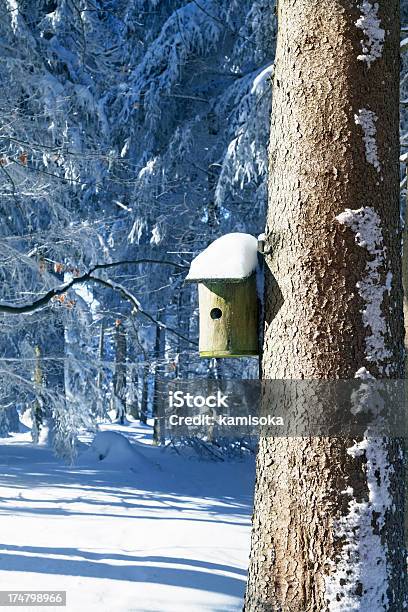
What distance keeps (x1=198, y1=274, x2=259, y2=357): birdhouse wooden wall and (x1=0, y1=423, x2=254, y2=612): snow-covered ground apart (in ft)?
8.66

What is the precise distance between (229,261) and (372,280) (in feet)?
2.35

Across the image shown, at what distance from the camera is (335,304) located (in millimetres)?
2537

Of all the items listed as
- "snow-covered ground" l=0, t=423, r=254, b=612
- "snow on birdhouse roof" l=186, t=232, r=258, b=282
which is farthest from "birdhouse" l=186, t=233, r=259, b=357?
"snow-covered ground" l=0, t=423, r=254, b=612

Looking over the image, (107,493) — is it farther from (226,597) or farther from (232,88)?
(232,88)

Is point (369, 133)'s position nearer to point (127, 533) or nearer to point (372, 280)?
point (372, 280)

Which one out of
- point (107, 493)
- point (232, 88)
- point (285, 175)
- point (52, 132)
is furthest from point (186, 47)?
point (285, 175)

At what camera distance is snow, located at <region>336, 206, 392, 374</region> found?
2521 millimetres

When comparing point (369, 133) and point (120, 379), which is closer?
point (369, 133)

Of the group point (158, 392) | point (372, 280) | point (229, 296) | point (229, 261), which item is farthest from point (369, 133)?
point (158, 392)

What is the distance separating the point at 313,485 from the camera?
8.16 ft

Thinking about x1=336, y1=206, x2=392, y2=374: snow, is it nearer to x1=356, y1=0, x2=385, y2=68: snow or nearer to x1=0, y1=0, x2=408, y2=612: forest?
x1=0, y1=0, x2=408, y2=612: forest

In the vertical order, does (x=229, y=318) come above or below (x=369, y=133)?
below

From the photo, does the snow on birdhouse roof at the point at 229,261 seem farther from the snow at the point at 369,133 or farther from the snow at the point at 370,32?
the snow at the point at 370,32

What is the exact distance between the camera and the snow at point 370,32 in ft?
8.57
